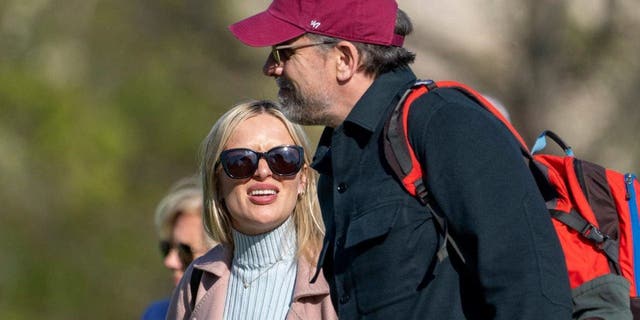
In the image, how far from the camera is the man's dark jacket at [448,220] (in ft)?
9.21

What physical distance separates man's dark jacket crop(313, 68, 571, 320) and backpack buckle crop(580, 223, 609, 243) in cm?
11

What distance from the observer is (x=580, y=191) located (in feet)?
9.72

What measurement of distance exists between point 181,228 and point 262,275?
169 centimetres

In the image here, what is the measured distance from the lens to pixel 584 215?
2.93 m

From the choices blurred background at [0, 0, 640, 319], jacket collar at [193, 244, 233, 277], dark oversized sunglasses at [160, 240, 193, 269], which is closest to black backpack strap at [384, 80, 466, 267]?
jacket collar at [193, 244, 233, 277]

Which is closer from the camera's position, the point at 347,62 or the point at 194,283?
the point at 347,62

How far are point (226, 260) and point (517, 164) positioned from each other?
155 cm

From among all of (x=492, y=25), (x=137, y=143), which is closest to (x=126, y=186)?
(x=137, y=143)

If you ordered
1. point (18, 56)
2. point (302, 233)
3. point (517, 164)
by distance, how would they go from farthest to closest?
point (18, 56), point (302, 233), point (517, 164)

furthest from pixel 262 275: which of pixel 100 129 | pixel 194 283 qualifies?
pixel 100 129

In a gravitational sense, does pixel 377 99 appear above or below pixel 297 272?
above

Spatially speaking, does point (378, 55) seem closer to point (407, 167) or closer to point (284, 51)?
point (284, 51)

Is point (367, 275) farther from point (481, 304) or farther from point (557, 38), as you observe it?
point (557, 38)

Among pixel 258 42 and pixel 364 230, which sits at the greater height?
pixel 258 42
